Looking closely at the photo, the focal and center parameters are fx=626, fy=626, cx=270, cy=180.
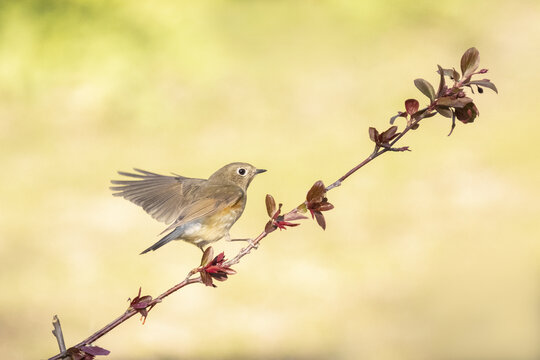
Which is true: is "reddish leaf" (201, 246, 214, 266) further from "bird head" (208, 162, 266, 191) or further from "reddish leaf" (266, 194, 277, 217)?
"bird head" (208, 162, 266, 191)

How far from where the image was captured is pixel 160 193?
53.0 inches

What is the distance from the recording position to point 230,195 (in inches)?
49.3

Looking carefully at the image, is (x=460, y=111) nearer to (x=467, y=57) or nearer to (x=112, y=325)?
(x=467, y=57)

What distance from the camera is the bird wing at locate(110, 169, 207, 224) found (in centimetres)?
126

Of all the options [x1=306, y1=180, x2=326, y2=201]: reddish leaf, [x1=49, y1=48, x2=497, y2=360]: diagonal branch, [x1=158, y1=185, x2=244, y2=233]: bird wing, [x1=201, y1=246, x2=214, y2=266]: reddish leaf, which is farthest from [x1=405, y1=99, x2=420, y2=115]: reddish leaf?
[x1=158, y1=185, x2=244, y2=233]: bird wing

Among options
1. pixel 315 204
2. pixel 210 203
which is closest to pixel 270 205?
pixel 315 204

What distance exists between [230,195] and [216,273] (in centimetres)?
50

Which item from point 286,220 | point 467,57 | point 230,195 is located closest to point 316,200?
point 286,220

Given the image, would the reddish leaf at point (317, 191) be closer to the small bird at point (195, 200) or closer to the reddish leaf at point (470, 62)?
the reddish leaf at point (470, 62)

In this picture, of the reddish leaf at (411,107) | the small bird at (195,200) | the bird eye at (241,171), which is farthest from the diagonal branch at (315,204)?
the bird eye at (241,171)

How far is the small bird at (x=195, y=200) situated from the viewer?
1.23m

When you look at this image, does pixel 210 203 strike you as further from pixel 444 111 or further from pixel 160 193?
pixel 444 111

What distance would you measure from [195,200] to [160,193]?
121mm

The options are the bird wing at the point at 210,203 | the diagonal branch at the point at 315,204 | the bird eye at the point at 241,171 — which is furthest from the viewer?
the bird eye at the point at 241,171
